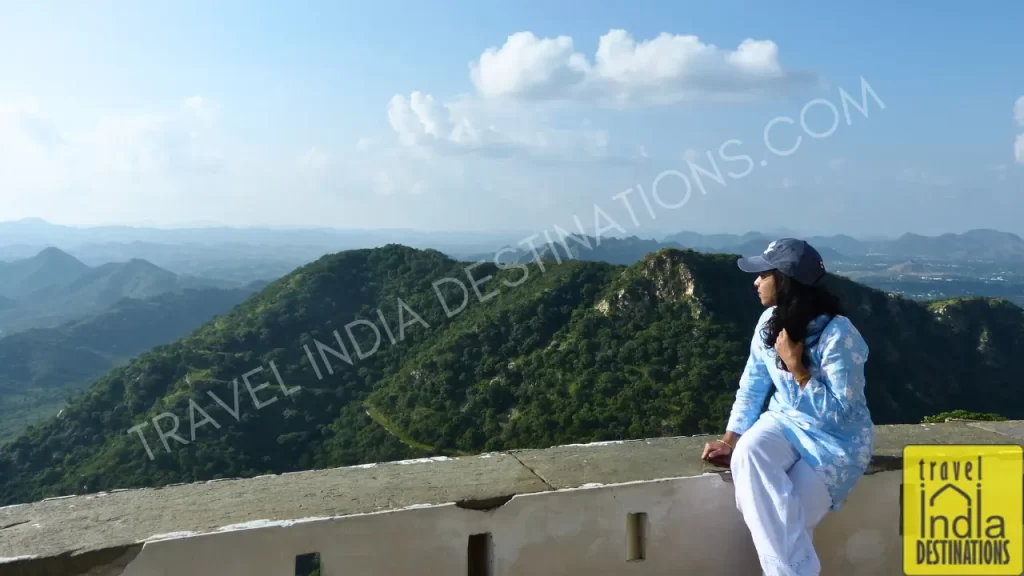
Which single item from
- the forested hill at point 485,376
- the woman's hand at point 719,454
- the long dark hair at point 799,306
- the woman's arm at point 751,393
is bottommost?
the forested hill at point 485,376

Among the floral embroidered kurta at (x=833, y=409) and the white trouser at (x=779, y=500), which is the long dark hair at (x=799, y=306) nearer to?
the floral embroidered kurta at (x=833, y=409)

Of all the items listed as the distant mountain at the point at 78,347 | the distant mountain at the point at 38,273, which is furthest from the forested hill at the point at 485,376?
the distant mountain at the point at 38,273

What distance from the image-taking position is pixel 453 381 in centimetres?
3011

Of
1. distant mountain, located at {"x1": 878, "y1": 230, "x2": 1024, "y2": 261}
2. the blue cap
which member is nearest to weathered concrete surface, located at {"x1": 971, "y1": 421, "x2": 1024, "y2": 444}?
the blue cap

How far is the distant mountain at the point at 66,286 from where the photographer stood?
138375 mm

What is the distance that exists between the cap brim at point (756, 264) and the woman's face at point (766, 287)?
1.2 inches

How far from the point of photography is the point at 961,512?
8.86 ft

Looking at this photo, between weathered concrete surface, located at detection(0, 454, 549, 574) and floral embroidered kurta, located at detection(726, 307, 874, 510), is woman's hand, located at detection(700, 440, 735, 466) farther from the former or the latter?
weathered concrete surface, located at detection(0, 454, 549, 574)

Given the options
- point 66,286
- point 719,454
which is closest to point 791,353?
point 719,454

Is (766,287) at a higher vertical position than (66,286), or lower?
higher

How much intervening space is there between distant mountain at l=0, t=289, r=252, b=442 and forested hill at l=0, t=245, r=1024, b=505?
2229 centimetres

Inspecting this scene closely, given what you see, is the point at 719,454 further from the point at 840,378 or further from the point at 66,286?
the point at 66,286

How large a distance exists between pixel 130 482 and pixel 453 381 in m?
13.0

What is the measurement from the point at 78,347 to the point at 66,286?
105m
